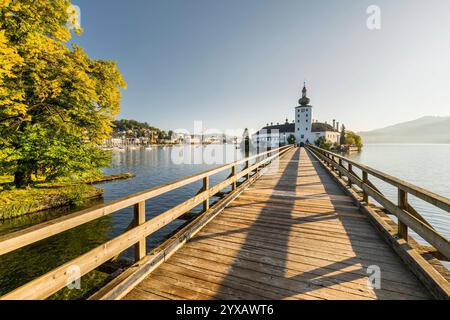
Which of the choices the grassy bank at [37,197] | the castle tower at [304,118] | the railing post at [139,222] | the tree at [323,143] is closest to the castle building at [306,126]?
the castle tower at [304,118]

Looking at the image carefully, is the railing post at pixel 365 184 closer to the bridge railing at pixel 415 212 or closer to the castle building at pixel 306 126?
the bridge railing at pixel 415 212

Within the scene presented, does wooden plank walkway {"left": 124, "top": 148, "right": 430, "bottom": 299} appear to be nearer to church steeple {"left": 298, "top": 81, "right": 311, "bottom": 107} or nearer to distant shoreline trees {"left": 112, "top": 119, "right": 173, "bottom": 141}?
church steeple {"left": 298, "top": 81, "right": 311, "bottom": 107}

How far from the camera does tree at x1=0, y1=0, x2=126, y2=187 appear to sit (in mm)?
8625

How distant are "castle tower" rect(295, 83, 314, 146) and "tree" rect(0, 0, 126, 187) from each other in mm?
79638

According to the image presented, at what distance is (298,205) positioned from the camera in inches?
236

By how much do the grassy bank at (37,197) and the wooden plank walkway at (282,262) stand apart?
13584 millimetres

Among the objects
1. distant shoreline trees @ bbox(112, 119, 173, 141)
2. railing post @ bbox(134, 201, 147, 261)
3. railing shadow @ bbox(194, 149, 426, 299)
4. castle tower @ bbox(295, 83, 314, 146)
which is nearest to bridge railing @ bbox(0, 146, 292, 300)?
railing post @ bbox(134, 201, 147, 261)

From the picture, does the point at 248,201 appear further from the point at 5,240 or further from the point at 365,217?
the point at 5,240

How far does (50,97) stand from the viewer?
9914 millimetres

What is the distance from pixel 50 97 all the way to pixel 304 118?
8488 centimetres

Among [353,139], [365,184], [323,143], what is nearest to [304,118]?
[323,143]

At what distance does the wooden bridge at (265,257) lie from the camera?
2.24 metres
